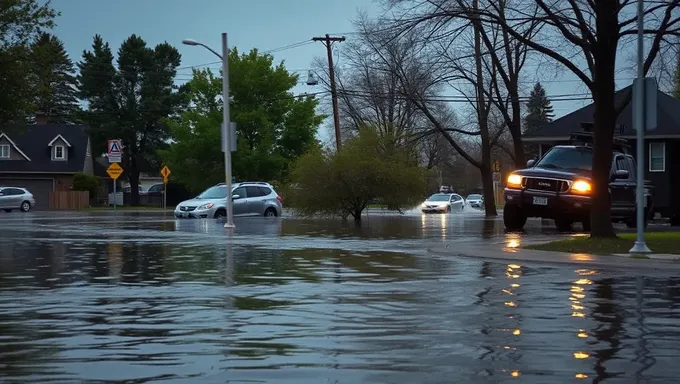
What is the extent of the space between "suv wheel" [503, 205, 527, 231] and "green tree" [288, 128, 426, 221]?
33.2 feet

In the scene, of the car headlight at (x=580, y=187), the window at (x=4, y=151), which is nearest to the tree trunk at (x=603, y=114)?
the car headlight at (x=580, y=187)

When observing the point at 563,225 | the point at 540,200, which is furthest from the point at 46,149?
the point at 540,200

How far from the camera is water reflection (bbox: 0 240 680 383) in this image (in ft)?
24.5

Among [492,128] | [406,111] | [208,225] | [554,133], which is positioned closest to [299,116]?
[406,111]

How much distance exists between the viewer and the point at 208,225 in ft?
106

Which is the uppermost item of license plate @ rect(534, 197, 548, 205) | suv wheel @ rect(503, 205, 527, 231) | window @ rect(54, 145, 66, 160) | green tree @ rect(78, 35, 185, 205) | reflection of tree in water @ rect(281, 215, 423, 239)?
green tree @ rect(78, 35, 185, 205)

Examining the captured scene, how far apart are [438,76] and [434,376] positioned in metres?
32.2

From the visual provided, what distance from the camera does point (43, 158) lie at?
77.2 meters

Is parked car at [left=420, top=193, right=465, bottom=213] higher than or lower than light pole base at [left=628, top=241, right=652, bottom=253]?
higher

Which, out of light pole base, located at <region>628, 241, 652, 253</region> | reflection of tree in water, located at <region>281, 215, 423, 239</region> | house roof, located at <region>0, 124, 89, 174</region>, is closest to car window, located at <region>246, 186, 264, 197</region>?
reflection of tree in water, located at <region>281, 215, 423, 239</region>

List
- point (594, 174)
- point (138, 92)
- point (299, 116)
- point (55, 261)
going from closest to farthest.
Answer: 1. point (55, 261)
2. point (594, 174)
3. point (299, 116)
4. point (138, 92)

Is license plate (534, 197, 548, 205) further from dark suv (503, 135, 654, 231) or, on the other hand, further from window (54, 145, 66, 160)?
window (54, 145, 66, 160)

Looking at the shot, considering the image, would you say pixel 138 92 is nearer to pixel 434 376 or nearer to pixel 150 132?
pixel 150 132

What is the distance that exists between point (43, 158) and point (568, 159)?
190 ft
